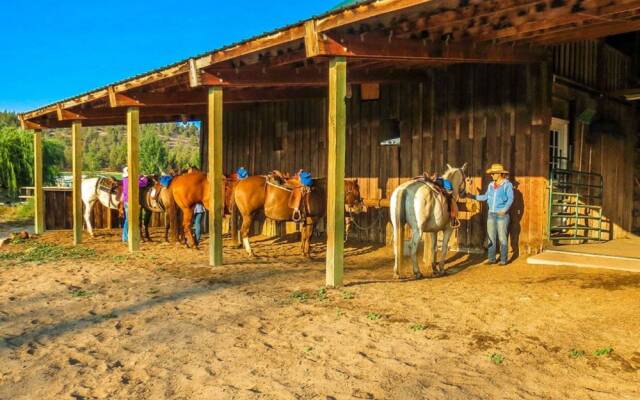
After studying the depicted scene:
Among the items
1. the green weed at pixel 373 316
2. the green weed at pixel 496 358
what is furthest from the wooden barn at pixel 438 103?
the green weed at pixel 496 358

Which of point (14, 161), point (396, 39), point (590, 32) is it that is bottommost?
point (14, 161)

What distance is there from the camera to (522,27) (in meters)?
6.70

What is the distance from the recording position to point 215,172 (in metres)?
8.29

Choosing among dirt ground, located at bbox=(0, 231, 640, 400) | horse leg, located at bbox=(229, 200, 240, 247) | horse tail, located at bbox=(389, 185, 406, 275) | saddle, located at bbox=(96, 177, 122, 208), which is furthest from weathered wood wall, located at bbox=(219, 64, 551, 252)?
saddle, located at bbox=(96, 177, 122, 208)

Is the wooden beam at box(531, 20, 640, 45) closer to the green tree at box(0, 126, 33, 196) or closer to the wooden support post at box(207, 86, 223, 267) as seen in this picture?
the wooden support post at box(207, 86, 223, 267)

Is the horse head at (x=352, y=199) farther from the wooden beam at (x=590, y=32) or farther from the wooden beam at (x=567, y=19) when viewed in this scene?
the wooden beam at (x=590, y=32)

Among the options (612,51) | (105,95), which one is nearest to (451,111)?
(612,51)

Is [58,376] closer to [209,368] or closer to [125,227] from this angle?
[209,368]

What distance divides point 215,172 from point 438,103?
4668 mm

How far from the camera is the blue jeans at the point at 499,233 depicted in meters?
8.23

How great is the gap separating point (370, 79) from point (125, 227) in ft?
23.1

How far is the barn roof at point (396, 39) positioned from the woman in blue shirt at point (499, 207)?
1.94 m

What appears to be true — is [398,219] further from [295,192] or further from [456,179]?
[295,192]

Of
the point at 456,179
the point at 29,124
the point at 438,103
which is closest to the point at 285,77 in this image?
the point at 438,103
